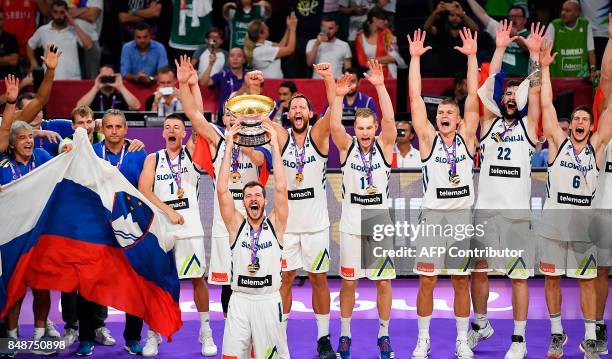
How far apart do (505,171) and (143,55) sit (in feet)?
22.3

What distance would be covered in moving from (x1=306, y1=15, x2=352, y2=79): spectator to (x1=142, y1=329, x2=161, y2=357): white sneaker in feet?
19.7

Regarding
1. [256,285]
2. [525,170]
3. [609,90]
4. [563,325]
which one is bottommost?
[563,325]

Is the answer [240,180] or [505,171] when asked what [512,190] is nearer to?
[505,171]

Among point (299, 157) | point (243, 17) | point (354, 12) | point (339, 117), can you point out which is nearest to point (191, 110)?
point (299, 157)

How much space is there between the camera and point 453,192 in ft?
33.4

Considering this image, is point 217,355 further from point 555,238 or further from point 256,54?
point 256,54

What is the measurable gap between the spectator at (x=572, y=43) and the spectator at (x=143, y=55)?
223 inches

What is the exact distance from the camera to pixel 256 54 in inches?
597

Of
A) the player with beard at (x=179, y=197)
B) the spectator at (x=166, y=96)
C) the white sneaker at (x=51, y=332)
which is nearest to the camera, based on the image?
the player with beard at (x=179, y=197)

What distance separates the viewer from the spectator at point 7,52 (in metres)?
15.5

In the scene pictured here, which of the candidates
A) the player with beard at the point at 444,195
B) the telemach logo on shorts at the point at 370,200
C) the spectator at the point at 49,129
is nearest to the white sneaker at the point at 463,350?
the player with beard at the point at 444,195

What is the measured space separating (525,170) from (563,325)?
2.05 meters

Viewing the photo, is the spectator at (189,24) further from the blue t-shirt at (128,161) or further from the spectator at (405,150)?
the blue t-shirt at (128,161)

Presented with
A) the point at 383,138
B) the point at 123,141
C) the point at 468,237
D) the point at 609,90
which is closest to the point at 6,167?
the point at 123,141
